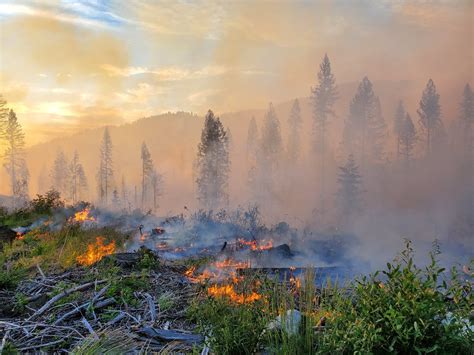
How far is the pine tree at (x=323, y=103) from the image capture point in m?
48.2

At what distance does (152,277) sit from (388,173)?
4389 cm

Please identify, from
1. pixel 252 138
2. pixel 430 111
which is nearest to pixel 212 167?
pixel 252 138

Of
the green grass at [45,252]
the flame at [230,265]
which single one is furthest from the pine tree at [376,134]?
the flame at [230,265]

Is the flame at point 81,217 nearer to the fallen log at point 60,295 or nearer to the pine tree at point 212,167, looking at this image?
the fallen log at point 60,295

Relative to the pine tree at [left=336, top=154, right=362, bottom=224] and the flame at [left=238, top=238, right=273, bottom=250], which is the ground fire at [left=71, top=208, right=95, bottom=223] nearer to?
the flame at [left=238, top=238, right=273, bottom=250]

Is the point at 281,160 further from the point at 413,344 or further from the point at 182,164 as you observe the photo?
the point at 413,344

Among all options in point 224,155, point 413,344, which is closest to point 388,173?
point 224,155

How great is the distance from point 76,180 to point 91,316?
90102 millimetres

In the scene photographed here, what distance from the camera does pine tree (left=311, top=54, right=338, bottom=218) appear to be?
4825 cm

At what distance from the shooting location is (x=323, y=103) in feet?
160

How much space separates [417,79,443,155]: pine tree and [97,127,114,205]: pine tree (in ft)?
171

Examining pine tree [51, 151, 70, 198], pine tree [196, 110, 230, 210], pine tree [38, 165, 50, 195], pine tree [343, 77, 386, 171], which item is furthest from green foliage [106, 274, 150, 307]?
pine tree [38, 165, 50, 195]

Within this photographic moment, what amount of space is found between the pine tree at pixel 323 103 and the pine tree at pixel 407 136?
1149 centimetres

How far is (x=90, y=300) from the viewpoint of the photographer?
618 centimetres
